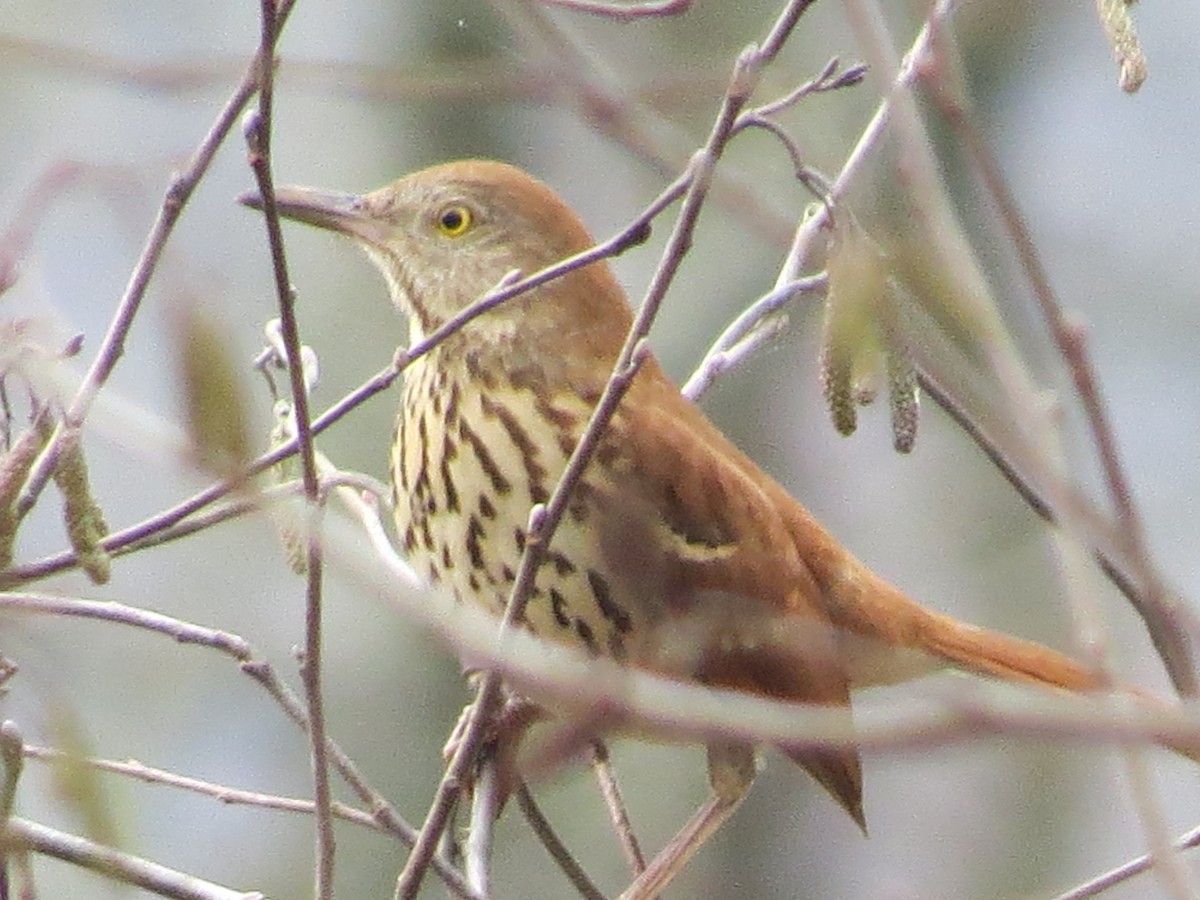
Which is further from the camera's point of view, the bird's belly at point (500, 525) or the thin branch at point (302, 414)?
the bird's belly at point (500, 525)

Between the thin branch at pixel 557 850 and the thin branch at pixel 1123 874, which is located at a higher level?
the thin branch at pixel 557 850

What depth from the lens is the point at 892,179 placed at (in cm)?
480

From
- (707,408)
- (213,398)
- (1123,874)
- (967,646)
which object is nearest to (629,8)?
(213,398)

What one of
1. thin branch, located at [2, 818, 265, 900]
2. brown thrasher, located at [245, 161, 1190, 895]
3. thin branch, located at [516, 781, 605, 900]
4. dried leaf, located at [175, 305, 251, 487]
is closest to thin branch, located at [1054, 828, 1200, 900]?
brown thrasher, located at [245, 161, 1190, 895]

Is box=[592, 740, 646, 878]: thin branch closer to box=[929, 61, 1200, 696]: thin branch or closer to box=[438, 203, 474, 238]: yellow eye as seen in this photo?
box=[438, 203, 474, 238]: yellow eye

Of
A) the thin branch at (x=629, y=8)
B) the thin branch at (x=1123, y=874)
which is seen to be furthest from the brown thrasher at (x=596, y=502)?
the thin branch at (x=629, y=8)

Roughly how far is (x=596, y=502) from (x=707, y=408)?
3.91 m

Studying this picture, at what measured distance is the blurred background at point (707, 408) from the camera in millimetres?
6195

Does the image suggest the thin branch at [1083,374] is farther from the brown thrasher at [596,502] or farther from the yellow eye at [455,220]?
the yellow eye at [455,220]

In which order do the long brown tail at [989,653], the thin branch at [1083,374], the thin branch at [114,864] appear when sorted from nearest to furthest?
1. the thin branch at [1083,374]
2. the thin branch at [114,864]
3. the long brown tail at [989,653]

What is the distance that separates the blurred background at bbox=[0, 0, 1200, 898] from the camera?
620 cm

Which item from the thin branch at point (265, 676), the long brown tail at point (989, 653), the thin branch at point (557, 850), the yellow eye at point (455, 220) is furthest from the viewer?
the long brown tail at point (989, 653)

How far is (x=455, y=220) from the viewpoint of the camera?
3609 millimetres

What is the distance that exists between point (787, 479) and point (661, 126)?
17.7ft
